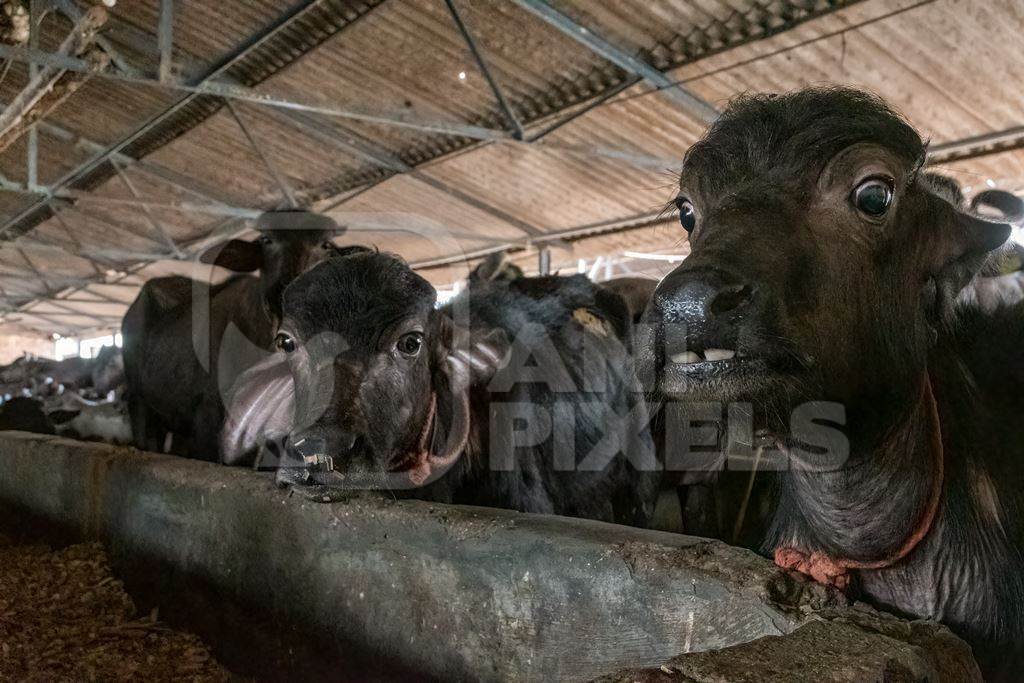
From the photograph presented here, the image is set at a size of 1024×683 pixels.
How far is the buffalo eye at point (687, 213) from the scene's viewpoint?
228 centimetres

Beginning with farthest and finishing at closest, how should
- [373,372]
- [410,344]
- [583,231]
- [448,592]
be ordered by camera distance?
[583,231]
[410,344]
[373,372]
[448,592]

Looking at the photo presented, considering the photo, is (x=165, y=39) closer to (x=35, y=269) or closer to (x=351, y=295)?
(x=351, y=295)

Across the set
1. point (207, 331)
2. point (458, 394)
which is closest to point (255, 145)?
point (207, 331)

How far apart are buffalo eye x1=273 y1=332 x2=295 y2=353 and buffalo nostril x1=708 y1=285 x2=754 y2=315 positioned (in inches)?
89.7

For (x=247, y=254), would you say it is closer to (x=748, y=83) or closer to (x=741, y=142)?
(x=748, y=83)

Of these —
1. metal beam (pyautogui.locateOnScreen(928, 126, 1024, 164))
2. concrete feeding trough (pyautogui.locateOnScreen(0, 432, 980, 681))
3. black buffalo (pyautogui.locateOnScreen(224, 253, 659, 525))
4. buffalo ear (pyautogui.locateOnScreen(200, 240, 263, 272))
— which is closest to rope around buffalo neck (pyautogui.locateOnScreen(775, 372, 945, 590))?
concrete feeding trough (pyautogui.locateOnScreen(0, 432, 980, 681))

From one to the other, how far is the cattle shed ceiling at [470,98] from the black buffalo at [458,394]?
107 cm

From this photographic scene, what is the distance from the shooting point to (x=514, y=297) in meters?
4.61

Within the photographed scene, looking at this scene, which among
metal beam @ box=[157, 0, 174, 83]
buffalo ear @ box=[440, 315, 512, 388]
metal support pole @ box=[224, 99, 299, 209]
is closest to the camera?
buffalo ear @ box=[440, 315, 512, 388]

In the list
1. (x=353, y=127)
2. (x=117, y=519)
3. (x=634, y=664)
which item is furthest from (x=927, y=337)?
(x=353, y=127)

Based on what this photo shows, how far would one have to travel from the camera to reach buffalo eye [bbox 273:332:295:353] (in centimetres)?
346

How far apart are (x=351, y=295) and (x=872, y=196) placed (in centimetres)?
215

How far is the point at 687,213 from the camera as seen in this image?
2322 millimetres

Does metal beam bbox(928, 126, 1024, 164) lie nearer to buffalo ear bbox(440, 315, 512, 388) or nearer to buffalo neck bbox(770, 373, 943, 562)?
buffalo ear bbox(440, 315, 512, 388)
